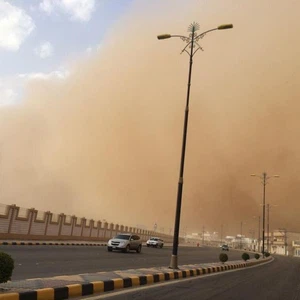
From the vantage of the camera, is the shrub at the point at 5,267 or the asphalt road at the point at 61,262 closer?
the shrub at the point at 5,267

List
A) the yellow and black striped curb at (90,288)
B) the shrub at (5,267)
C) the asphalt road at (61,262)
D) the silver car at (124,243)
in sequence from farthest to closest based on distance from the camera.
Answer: the silver car at (124,243) → the asphalt road at (61,262) → the yellow and black striped curb at (90,288) → the shrub at (5,267)

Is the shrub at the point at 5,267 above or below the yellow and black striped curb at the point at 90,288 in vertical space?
above

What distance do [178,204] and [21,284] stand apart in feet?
25.0

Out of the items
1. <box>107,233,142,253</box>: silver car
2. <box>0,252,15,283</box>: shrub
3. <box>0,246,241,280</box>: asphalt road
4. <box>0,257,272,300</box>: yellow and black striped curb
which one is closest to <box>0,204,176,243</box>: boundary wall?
<box>0,246,241,280</box>: asphalt road

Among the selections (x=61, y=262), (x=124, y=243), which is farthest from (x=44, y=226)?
(x=61, y=262)

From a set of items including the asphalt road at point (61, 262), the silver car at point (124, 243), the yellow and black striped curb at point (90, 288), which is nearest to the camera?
the yellow and black striped curb at point (90, 288)

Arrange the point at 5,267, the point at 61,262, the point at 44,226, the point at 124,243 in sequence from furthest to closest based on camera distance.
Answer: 1. the point at 44,226
2. the point at 124,243
3. the point at 61,262
4. the point at 5,267

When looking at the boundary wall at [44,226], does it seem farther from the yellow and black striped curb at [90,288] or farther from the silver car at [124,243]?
the yellow and black striped curb at [90,288]

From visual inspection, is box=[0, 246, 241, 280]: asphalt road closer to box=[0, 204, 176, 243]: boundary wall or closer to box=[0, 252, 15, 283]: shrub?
box=[0, 252, 15, 283]: shrub

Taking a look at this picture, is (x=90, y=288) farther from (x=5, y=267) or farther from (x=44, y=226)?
(x=44, y=226)

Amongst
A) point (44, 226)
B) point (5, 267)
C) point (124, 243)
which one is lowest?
point (5, 267)

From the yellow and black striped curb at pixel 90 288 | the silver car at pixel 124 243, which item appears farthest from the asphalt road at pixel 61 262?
the silver car at pixel 124 243

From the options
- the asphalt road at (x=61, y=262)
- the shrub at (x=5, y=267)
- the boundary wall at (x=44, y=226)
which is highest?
the boundary wall at (x=44, y=226)

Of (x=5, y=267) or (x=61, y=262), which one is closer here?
(x=5, y=267)
